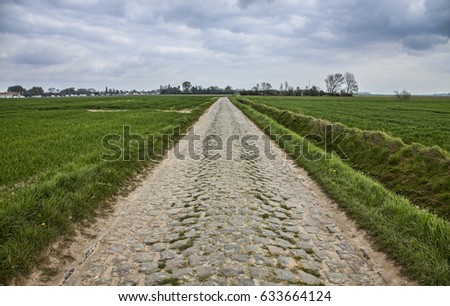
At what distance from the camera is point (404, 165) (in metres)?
10.3

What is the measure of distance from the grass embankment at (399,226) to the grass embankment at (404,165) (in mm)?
1074

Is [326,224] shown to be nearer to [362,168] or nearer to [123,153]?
[362,168]

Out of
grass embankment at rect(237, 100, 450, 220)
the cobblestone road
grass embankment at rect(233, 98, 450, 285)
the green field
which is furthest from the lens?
the green field

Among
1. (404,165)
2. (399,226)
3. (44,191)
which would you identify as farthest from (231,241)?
(404,165)

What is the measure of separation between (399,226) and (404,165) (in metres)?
4.91

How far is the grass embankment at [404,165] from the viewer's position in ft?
27.0

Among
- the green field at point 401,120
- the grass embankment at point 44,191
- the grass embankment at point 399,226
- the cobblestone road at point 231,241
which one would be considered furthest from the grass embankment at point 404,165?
the grass embankment at point 44,191

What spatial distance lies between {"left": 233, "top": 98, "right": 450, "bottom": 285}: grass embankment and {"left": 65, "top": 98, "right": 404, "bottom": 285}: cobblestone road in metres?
0.30

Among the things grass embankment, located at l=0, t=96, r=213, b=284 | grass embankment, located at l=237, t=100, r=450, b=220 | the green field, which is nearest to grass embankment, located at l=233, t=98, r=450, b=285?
grass embankment, located at l=237, t=100, r=450, b=220

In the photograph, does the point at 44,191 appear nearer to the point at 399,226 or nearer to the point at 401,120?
the point at 399,226

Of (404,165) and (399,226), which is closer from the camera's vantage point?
(399,226)

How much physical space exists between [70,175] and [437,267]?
7.90 metres

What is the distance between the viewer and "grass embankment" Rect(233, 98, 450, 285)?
4777mm

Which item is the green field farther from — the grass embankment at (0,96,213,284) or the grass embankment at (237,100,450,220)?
the grass embankment at (0,96,213,284)
